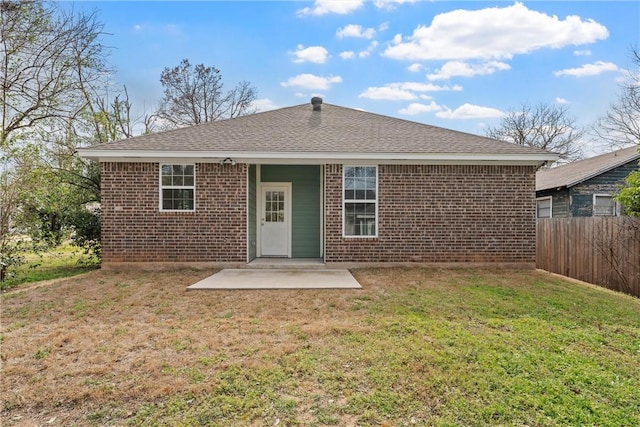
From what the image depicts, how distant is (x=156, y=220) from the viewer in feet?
29.5

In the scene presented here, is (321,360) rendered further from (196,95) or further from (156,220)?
(196,95)

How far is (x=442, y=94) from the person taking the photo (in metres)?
20.0

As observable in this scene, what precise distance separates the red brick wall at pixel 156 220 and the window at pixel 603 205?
13.0 metres

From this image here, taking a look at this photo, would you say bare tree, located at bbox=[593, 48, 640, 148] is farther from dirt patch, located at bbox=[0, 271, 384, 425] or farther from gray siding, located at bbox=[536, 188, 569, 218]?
dirt patch, located at bbox=[0, 271, 384, 425]

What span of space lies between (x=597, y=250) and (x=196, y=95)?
26.0m

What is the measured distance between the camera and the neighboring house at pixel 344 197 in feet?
29.3

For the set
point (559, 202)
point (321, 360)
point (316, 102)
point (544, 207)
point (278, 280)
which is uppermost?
point (316, 102)

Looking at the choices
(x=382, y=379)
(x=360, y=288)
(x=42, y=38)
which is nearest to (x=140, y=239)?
(x=360, y=288)

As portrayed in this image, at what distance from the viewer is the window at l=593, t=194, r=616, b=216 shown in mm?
13258

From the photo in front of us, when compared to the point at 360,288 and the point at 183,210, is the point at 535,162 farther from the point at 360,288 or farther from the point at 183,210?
the point at 183,210

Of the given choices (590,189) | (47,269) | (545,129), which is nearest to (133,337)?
(47,269)

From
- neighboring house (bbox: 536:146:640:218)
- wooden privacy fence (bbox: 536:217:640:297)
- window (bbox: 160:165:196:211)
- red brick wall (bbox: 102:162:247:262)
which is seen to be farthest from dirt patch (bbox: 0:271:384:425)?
neighboring house (bbox: 536:146:640:218)

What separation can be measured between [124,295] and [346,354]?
15.2 feet

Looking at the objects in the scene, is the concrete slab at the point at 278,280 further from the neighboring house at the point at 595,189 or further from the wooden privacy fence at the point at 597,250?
the neighboring house at the point at 595,189
